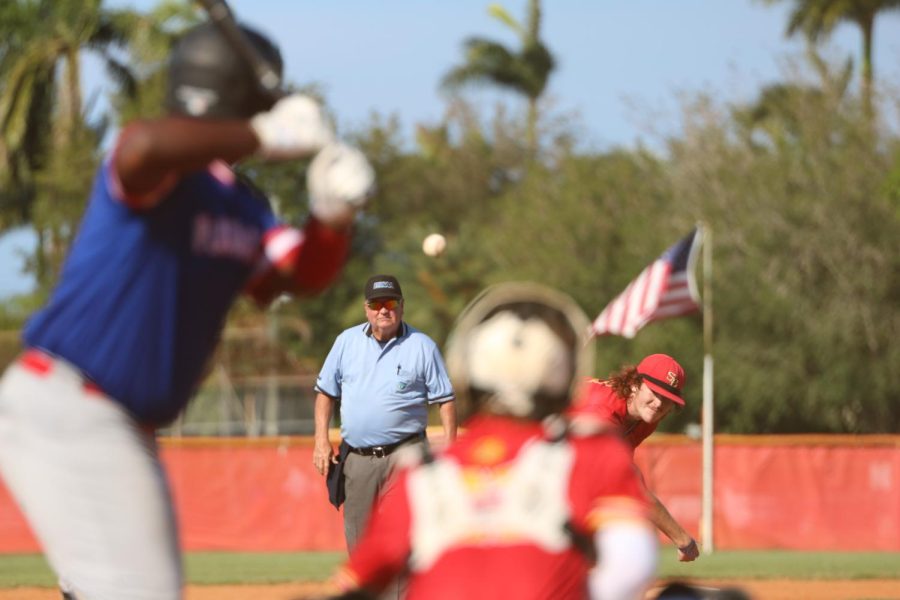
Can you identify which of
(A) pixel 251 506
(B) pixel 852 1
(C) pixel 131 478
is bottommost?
(A) pixel 251 506

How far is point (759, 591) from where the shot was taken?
1512cm

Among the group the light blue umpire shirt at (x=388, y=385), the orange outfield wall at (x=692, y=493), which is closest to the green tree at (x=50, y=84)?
the orange outfield wall at (x=692, y=493)

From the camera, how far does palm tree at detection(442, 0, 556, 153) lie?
6744 centimetres

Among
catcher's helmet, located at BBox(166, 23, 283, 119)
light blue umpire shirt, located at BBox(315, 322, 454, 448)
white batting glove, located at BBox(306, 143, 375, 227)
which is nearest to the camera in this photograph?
white batting glove, located at BBox(306, 143, 375, 227)

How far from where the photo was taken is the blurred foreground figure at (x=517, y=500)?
3820 mm

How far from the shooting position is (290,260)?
4770 millimetres

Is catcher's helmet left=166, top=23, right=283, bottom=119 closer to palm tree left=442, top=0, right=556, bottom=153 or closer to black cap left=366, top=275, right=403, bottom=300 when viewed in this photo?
black cap left=366, top=275, right=403, bottom=300

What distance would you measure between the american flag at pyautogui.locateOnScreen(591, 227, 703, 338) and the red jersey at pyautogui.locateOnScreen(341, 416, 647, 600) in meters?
15.0

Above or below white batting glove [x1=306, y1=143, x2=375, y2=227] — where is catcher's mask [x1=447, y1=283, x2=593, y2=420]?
below

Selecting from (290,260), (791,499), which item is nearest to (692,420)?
(791,499)

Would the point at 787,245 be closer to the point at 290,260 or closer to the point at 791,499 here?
the point at 791,499

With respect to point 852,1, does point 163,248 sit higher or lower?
lower

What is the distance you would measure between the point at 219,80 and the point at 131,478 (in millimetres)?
1124

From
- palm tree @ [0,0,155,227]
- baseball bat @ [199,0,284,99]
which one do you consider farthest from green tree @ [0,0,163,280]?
baseball bat @ [199,0,284,99]
